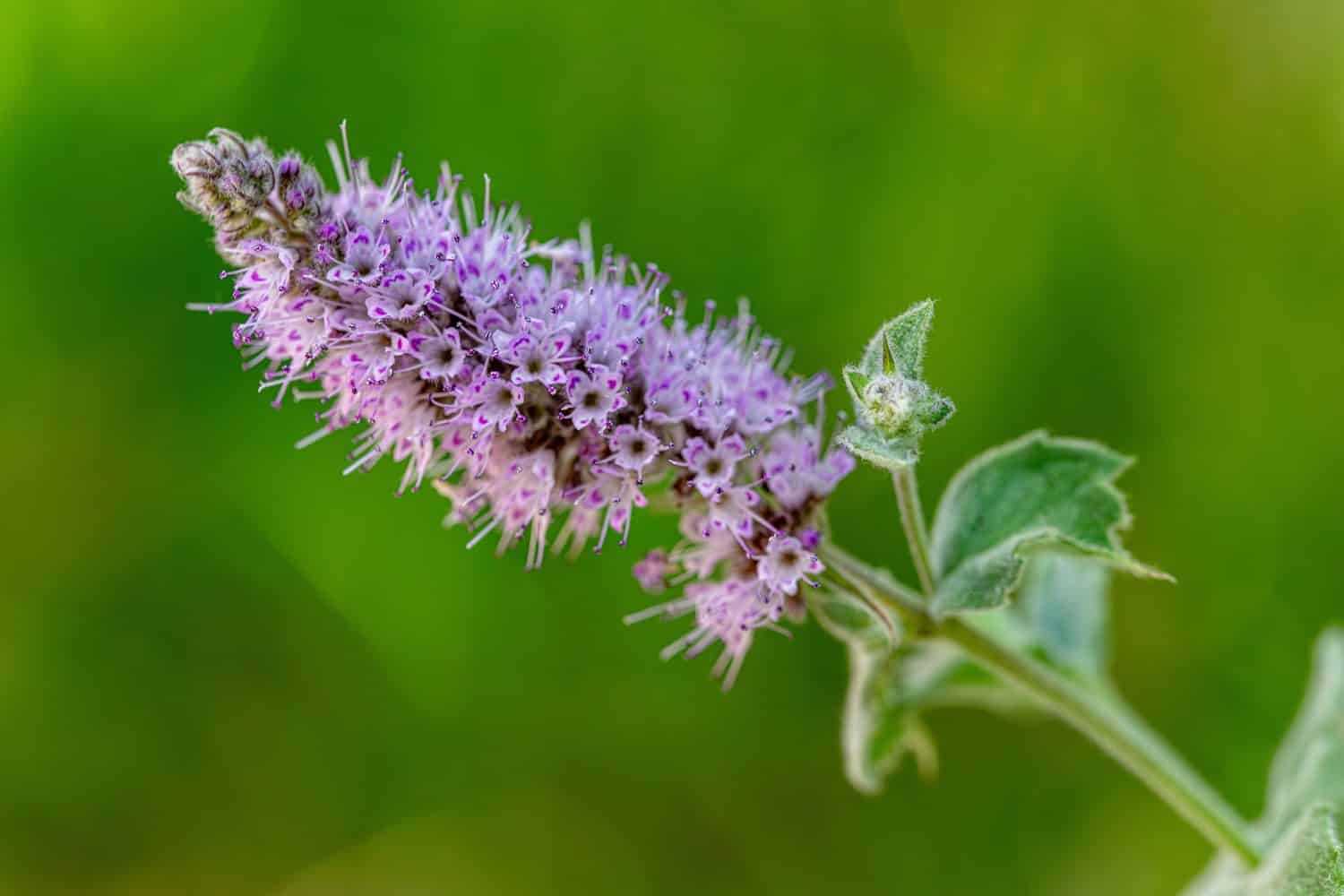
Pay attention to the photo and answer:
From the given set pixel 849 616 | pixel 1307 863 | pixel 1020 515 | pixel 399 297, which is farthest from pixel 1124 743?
pixel 399 297

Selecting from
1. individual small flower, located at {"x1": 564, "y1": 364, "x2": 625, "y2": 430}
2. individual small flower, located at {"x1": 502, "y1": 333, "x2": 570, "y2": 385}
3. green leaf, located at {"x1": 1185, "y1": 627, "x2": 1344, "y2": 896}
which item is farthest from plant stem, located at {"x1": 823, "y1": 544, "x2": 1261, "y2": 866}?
individual small flower, located at {"x1": 502, "y1": 333, "x2": 570, "y2": 385}

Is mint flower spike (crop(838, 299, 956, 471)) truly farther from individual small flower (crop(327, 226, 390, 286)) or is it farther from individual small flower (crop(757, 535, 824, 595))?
individual small flower (crop(327, 226, 390, 286))

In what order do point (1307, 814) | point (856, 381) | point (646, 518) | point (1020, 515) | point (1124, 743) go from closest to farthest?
point (856, 381) → point (1307, 814) → point (1020, 515) → point (1124, 743) → point (646, 518)

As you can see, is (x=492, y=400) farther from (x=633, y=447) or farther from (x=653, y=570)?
(x=653, y=570)

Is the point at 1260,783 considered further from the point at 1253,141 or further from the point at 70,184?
the point at 70,184

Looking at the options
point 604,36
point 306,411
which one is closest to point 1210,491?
point 604,36

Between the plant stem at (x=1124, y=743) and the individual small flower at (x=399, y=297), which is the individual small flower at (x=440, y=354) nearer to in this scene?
the individual small flower at (x=399, y=297)

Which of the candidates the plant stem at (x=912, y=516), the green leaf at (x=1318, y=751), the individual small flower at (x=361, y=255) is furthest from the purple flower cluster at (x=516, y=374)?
the green leaf at (x=1318, y=751)
